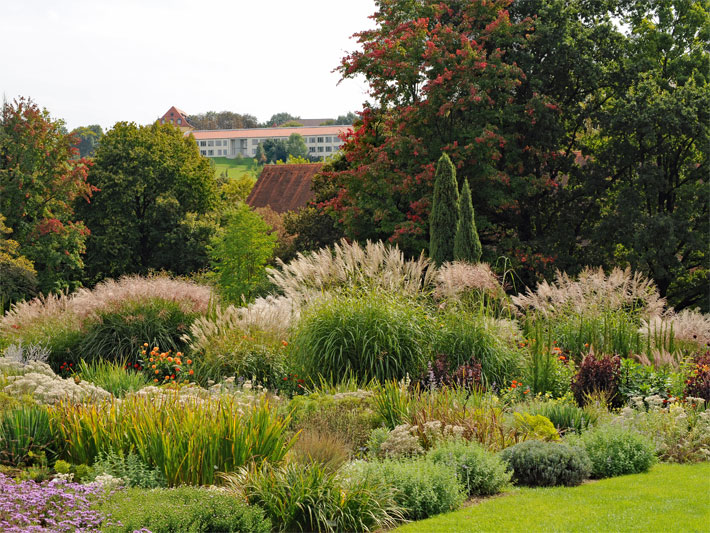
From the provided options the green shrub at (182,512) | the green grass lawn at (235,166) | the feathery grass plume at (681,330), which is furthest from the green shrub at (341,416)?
the green grass lawn at (235,166)

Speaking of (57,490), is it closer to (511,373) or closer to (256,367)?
(256,367)

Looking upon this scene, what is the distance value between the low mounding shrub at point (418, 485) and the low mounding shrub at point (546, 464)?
77 cm

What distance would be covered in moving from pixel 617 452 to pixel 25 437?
207 inches

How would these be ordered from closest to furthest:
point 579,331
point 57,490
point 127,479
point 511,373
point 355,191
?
point 57,490 < point 127,479 < point 511,373 < point 579,331 < point 355,191

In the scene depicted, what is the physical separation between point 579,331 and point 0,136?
22.5 m

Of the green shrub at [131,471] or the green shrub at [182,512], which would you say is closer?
the green shrub at [182,512]

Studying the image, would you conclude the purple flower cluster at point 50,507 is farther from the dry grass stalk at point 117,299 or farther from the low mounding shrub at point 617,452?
the dry grass stalk at point 117,299

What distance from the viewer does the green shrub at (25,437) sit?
597cm

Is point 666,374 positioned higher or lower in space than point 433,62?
lower

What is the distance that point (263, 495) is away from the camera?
5.20 meters

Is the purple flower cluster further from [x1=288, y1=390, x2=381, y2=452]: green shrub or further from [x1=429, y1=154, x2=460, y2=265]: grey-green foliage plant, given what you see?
[x1=429, y1=154, x2=460, y2=265]: grey-green foliage plant

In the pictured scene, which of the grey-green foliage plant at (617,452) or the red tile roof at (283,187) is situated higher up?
the red tile roof at (283,187)

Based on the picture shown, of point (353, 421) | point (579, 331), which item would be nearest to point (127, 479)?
point (353, 421)

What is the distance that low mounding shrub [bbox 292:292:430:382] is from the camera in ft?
30.8
